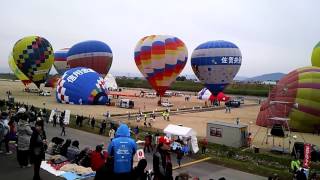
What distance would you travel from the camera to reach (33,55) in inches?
2078

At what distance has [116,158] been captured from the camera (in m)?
6.94

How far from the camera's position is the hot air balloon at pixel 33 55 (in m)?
52.5

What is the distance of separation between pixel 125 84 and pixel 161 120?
81.7 meters

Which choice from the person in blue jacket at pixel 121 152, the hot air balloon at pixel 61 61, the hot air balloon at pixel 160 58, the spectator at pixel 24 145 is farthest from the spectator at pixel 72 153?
the hot air balloon at pixel 61 61

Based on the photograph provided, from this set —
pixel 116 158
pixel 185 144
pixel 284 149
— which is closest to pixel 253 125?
pixel 284 149

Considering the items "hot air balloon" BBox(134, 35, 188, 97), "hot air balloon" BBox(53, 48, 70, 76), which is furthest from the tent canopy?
"hot air balloon" BBox(53, 48, 70, 76)

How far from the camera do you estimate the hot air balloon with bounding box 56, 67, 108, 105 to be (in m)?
41.9

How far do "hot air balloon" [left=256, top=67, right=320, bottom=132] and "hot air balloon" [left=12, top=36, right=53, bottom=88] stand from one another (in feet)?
121

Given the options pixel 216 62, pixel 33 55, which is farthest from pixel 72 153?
pixel 33 55

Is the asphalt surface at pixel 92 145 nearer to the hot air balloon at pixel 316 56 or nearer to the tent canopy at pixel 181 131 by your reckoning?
the tent canopy at pixel 181 131

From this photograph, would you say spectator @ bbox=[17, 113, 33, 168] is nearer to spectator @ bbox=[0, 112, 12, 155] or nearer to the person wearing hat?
spectator @ bbox=[0, 112, 12, 155]

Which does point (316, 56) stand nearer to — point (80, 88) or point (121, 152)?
point (80, 88)

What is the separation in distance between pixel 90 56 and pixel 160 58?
14.6m

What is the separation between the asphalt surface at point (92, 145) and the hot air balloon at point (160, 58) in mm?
22251
